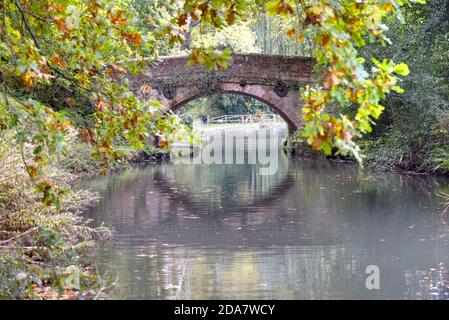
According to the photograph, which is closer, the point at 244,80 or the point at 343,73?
the point at 343,73

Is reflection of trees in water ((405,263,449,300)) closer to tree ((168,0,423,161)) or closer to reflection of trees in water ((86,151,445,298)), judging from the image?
reflection of trees in water ((86,151,445,298))

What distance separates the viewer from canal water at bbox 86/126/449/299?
7227 mm

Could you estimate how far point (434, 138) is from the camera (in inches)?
683

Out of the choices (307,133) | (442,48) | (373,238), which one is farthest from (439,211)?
(307,133)

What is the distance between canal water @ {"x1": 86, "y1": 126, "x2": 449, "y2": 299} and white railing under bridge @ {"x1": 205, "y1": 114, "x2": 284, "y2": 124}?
30.8 meters

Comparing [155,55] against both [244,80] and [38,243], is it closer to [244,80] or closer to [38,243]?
[38,243]

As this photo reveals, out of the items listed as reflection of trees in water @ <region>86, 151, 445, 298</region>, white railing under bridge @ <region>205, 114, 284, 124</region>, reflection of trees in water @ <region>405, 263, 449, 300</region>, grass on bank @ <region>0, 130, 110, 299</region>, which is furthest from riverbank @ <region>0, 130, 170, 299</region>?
white railing under bridge @ <region>205, 114, 284, 124</region>

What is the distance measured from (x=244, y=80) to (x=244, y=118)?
83.0 feet

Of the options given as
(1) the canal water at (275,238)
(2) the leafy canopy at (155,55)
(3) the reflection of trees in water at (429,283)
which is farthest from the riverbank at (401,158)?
(2) the leafy canopy at (155,55)

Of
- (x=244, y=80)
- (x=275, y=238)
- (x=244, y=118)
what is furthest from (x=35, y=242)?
(x=244, y=118)

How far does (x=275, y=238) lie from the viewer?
987 cm

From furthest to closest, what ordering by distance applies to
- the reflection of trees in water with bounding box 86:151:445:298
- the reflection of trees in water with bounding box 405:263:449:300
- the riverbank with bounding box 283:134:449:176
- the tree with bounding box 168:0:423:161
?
the riverbank with bounding box 283:134:449:176, the reflection of trees in water with bounding box 86:151:445:298, the reflection of trees in water with bounding box 405:263:449:300, the tree with bounding box 168:0:423:161
